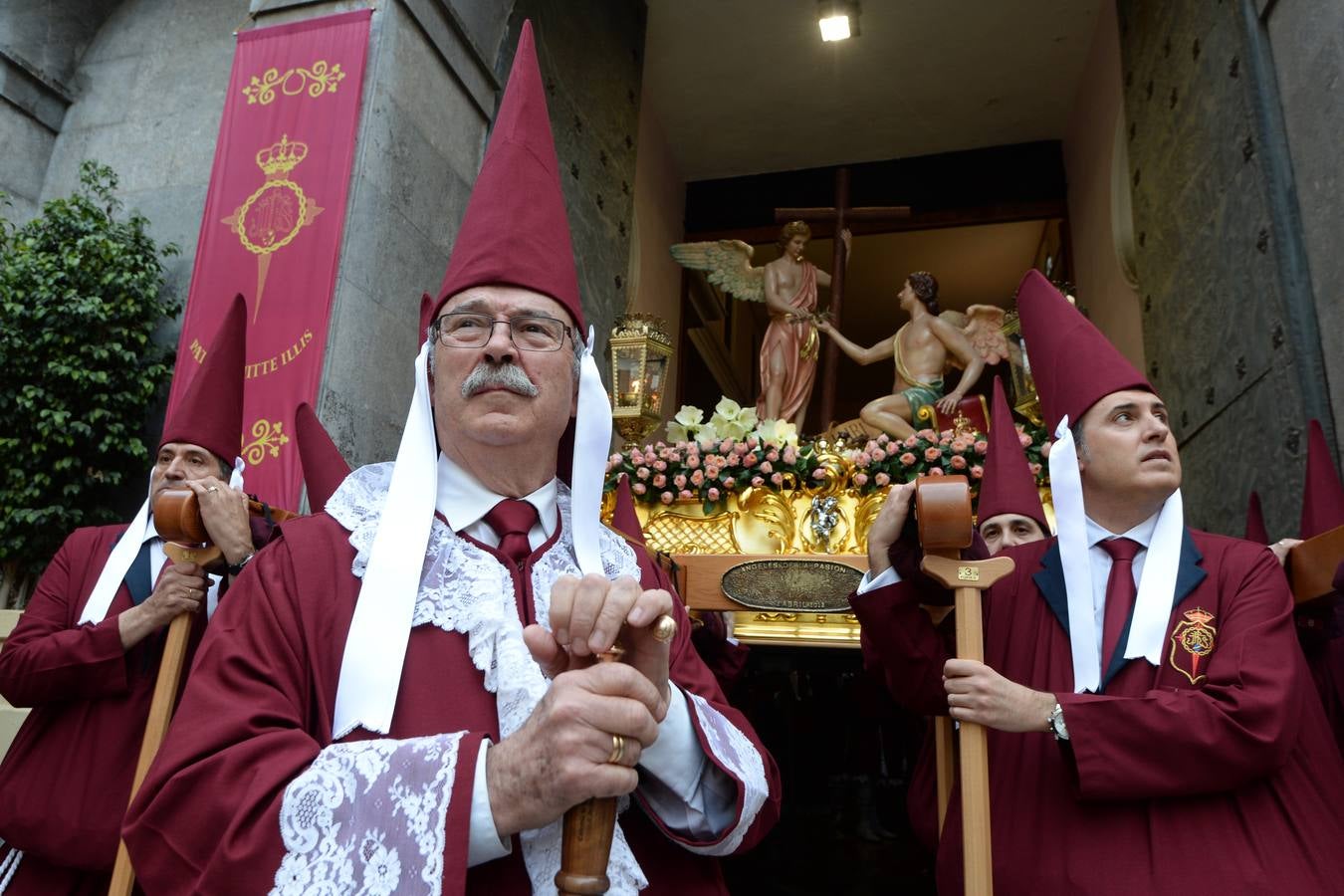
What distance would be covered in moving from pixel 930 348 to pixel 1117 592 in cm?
457

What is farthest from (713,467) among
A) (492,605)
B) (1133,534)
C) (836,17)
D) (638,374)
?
(836,17)

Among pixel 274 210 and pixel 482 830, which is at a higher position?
pixel 274 210

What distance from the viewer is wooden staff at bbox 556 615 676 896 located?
936mm

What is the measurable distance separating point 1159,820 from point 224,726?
4.87 feet

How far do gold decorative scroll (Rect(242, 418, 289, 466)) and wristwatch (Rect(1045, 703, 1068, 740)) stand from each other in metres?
3.46

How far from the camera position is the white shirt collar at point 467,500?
1464mm

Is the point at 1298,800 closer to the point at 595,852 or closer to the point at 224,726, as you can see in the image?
the point at 595,852

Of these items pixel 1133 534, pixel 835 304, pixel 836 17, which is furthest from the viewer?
pixel 836 17

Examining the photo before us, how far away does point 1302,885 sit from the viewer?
1.48 meters

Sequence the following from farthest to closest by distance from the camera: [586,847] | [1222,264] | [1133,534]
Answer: [1222,264] → [1133,534] → [586,847]

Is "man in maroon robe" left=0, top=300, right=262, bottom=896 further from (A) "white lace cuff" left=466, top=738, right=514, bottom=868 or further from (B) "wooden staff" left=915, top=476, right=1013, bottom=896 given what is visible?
(B) "wooden staff" left=915, top=476, right=1013, bottom=896

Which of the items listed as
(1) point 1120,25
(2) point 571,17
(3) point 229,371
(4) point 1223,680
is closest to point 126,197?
(2) point 571,17

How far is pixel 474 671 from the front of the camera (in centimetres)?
127

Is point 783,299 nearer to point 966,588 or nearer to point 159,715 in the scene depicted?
point 966,588
